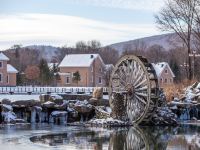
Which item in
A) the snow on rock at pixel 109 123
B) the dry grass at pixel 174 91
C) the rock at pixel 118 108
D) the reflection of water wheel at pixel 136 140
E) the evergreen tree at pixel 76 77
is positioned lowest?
the reflection of water wheel at pixel 136 140

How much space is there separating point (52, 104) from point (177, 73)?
66768 millimetres

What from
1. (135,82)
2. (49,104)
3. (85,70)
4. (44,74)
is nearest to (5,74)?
(44,74)

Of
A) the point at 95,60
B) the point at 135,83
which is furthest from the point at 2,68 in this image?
the point at 135,83

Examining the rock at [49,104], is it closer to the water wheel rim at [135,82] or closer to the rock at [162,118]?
the water wheel rim at [135,82]

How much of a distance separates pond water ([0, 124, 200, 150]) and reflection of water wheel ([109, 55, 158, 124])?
4.97 ft

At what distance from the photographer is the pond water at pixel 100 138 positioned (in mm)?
20453

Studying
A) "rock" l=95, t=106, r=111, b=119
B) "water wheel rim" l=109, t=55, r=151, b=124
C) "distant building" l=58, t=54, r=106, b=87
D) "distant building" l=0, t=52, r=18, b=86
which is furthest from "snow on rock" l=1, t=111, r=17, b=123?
"distant building" l=58, t=54, r=106, b=87

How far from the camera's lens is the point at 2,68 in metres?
78.6

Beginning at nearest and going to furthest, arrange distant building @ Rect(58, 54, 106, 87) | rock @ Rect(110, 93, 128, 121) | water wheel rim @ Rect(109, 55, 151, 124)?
water wheel rim @ Rect(109, 55, 151, 124) < rock @ Rect(110, 93, 128, 121) < distant building @ Rect(58, 54, 106, 87)

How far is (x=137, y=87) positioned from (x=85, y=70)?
57227mm

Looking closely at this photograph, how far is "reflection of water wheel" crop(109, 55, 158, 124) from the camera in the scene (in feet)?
98.2

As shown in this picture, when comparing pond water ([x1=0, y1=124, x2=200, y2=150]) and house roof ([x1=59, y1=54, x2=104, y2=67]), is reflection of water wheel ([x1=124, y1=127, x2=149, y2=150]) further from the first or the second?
house roof ([x1=59, y1=54, x2=104, y2=67])

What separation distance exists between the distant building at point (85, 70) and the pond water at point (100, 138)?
57708 millimetres

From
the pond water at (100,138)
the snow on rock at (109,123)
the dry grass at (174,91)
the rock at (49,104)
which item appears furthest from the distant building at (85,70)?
the pond water at (100,138)
